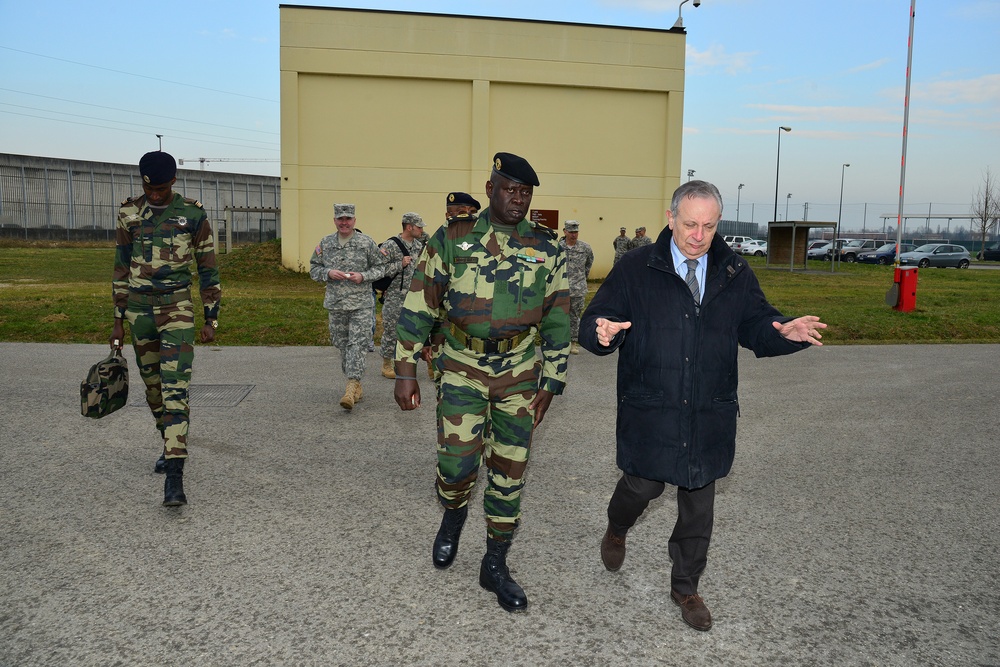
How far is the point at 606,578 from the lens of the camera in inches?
158

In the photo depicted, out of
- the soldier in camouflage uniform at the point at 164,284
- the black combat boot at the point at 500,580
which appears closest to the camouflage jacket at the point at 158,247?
the soldier in camouflage uniform at the point at 164,284

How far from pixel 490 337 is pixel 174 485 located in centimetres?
255

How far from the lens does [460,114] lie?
26.5m

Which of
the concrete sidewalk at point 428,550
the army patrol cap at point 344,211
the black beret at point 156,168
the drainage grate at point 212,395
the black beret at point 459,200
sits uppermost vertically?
the black beret at point 156,168

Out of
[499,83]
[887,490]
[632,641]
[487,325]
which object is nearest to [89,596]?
[487,325]

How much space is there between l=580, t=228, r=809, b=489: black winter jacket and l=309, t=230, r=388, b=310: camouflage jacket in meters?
4.71

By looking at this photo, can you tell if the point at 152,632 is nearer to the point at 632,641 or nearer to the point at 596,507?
the point at 632,641

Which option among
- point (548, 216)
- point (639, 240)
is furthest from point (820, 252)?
point (639, 240)

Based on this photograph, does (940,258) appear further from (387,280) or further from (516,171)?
(516,171)

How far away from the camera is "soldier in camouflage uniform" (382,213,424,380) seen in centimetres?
862

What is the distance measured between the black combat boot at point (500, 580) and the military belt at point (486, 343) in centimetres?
95

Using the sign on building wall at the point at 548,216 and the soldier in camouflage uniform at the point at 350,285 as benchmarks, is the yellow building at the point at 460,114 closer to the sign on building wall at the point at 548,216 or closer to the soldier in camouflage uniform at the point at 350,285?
the sign on building wall at the point at 548,216

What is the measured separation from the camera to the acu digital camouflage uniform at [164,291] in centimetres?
520

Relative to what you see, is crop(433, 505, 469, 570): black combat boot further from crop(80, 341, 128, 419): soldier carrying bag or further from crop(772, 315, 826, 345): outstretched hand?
crop(80, 341, 128, 419): soldier carrying bag
